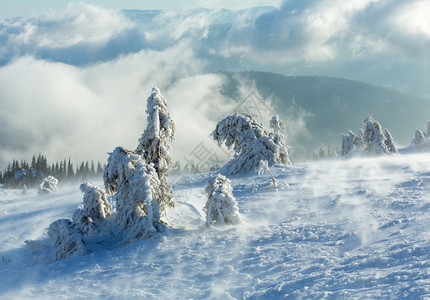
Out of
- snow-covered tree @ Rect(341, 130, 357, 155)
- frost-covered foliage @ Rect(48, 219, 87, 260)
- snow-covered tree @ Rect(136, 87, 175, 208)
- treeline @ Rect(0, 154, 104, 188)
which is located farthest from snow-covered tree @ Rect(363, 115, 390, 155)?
treeline @ Rect(0, 154, 104, 188)

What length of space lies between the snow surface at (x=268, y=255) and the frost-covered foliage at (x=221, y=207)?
517mm

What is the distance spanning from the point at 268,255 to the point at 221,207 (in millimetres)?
4329

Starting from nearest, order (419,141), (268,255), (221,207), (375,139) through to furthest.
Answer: (268,255) → (221,207) → (375,139) → (419,141)

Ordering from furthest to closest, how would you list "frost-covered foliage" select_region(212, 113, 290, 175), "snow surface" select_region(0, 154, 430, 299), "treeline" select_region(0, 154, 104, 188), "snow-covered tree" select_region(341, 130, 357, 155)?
"treeline" select_region(0, 154, 104, 188) → "snow-covered tree" select_region(341, 130, 357, 155) → "frost-covered foliage" select_region(212, 113, 290, 175) → "snow surface" select_region(0, 154, 430, 299)

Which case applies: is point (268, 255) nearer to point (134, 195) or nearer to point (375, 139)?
point (134, 195)

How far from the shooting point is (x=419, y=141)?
210 ft

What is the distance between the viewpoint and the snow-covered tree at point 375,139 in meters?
49.4

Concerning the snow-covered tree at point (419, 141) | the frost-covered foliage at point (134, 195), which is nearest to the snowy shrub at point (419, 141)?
the snow-covered tree at point (419, 141)

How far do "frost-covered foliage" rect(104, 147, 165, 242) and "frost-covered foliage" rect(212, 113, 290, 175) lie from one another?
14747 mm

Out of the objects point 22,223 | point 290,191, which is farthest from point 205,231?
point 22,223

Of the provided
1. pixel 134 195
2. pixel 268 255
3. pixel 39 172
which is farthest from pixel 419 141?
pixel 39 172

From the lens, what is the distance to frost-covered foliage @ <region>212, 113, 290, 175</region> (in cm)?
3183

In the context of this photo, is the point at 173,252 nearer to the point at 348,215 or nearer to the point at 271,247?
the point at 271,247

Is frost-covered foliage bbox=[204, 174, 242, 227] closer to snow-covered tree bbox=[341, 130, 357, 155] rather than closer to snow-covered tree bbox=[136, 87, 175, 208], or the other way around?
snow-covered tree bbox=[136, 87, 175, 208]
